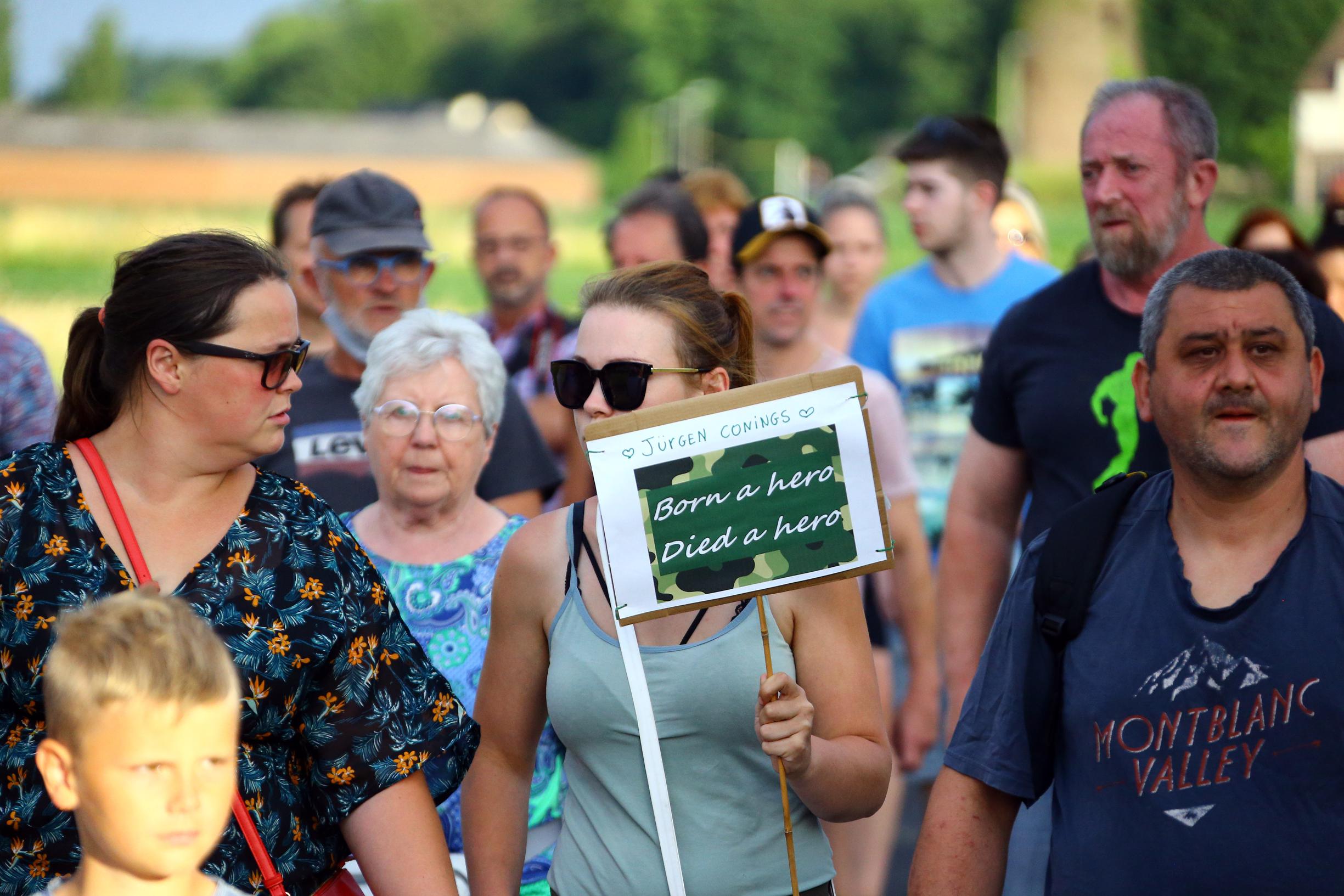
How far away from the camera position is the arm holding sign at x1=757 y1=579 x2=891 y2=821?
9.78ft

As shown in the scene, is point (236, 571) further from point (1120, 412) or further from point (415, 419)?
point (1120, 412)

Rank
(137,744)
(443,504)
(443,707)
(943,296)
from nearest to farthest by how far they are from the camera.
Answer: (137,744), (443,707), (443,504), (943,296)

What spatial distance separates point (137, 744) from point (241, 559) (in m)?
0.71

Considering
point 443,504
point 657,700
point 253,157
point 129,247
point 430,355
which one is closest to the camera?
point 657,700

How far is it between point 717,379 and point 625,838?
3.06 feet

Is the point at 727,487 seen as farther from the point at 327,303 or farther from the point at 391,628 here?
the point at 327,303

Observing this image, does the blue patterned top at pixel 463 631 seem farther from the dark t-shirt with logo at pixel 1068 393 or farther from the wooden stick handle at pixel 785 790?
the dark t-shirt with logo at pixel 1068 393

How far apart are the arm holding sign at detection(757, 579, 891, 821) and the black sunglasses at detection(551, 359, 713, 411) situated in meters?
0.48

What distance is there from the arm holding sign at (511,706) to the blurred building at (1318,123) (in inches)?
1589

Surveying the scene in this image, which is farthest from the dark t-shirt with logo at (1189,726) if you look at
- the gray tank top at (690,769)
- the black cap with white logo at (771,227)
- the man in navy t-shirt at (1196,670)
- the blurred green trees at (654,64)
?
the blurred green trees at (654,64)

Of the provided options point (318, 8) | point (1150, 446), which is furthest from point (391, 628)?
point (318, 8)

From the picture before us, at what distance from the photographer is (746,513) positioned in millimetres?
2889

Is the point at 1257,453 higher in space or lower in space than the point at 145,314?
lower

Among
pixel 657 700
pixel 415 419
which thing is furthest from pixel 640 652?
pixel 415 419
